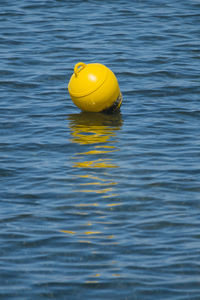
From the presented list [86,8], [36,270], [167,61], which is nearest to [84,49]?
[167,61]

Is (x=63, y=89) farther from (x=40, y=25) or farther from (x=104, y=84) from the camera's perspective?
(x=40, y=25)

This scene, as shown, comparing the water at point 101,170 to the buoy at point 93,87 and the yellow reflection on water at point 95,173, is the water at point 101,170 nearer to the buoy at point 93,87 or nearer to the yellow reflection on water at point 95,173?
the yellow reflection on water at point 95,173

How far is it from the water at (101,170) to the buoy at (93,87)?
1.36ft

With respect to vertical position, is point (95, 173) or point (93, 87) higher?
point (93, 87)

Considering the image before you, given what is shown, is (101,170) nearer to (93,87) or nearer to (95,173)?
(95,173)

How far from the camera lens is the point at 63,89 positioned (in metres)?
15.3

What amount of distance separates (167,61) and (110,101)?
4.47 meters

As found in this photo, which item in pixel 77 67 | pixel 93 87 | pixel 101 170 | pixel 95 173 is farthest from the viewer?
pixel 77 67

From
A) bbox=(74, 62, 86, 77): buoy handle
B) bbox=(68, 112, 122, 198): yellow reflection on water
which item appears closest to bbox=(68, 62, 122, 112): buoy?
bbox=(74, 62, 86, 77): buoy handle

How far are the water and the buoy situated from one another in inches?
16.3

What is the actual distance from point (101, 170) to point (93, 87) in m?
2.59

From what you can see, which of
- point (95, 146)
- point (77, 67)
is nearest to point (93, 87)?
point (77, 67)

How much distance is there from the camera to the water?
752cm

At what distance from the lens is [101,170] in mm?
10547
